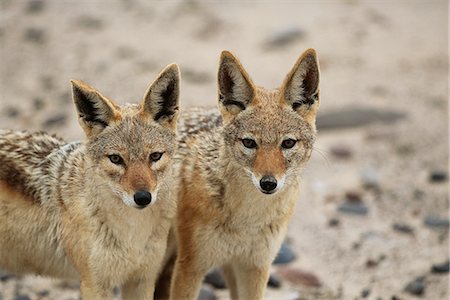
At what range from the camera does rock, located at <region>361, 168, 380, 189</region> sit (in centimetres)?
1369

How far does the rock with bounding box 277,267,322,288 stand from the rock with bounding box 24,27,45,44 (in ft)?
28.9

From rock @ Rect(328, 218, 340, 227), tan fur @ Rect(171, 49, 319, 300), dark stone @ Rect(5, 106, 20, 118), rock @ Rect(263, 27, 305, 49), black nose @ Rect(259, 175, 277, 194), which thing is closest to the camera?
black nose @ Rect(259, 175, 277, 194)

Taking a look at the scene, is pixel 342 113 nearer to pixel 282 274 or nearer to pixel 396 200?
pixel 396 200

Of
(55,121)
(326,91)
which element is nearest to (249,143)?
(55,121)

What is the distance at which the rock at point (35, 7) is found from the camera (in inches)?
722

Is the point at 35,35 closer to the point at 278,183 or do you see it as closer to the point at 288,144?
the point at 288,144

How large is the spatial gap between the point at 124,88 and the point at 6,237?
8.08 metres

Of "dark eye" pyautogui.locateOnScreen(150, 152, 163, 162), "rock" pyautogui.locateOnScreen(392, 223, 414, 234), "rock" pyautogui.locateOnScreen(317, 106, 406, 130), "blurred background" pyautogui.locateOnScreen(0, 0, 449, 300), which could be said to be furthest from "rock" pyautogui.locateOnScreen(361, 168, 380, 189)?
"dark eye" pyautogui.locateOnScreen(150, 152, 163, 162)

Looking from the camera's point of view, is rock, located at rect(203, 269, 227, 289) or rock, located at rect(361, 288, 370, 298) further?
rock, located at rect(203, 269, 227, 289)

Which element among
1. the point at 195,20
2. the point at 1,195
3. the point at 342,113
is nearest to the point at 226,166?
the point at 1,195

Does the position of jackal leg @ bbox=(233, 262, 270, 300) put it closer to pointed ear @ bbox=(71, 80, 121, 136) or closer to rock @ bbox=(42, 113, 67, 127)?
pointed ear @ bbox=(71, 80, 121, 136)

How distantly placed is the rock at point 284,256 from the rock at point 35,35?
27.4 ft

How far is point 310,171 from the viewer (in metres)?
14.2

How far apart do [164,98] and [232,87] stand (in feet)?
2.44
